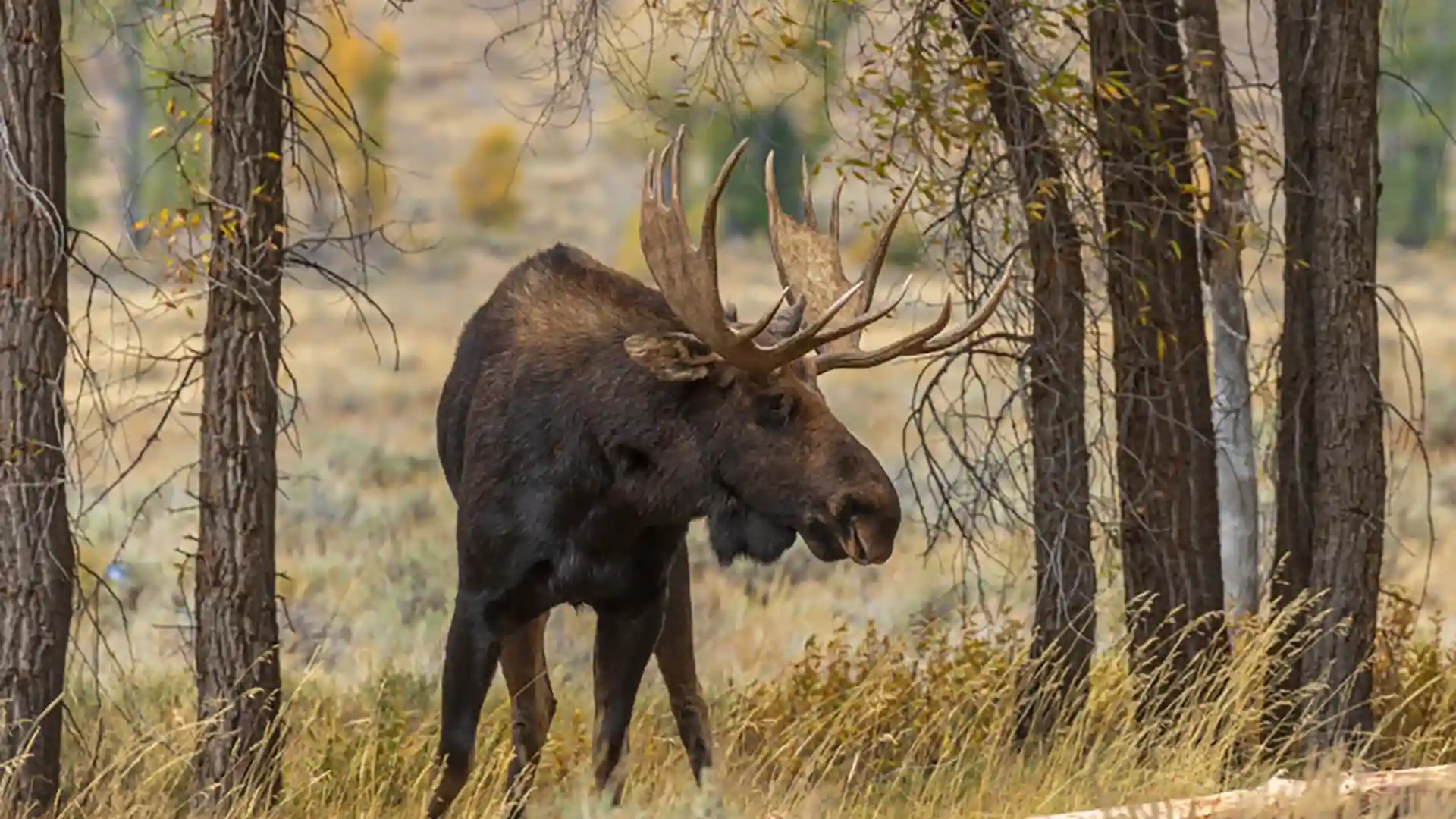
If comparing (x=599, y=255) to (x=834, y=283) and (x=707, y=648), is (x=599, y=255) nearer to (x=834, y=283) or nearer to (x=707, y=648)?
(x=707, y=648)

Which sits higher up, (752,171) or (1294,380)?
(752,171)

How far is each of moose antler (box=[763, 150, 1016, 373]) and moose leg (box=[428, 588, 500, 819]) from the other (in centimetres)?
145

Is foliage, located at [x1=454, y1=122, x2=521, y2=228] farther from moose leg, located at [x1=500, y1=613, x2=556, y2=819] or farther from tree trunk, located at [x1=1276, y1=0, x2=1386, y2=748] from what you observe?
moose leg, located at [x1=500, y1=613, x2=556, y2=819]

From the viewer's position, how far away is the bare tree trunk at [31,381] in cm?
703

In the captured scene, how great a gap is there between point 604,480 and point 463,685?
0.88 meters

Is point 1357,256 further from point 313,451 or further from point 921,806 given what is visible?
point 313,451

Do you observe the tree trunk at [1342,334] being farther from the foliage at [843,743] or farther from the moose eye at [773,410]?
the moose eye at [773,410]

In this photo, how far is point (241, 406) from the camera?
24.0 ft

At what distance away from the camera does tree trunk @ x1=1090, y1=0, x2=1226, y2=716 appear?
8.58 meters

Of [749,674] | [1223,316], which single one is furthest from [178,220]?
[749,674]

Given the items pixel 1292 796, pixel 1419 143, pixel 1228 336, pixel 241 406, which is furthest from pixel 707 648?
pixel 1419 143

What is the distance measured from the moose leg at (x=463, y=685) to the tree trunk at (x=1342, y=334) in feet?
11.2

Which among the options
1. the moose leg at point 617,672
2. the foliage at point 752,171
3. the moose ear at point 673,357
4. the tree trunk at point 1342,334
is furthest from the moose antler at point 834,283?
the foliage at point 752,171

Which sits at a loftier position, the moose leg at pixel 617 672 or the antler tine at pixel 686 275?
the antler tine at pixel 686 275
